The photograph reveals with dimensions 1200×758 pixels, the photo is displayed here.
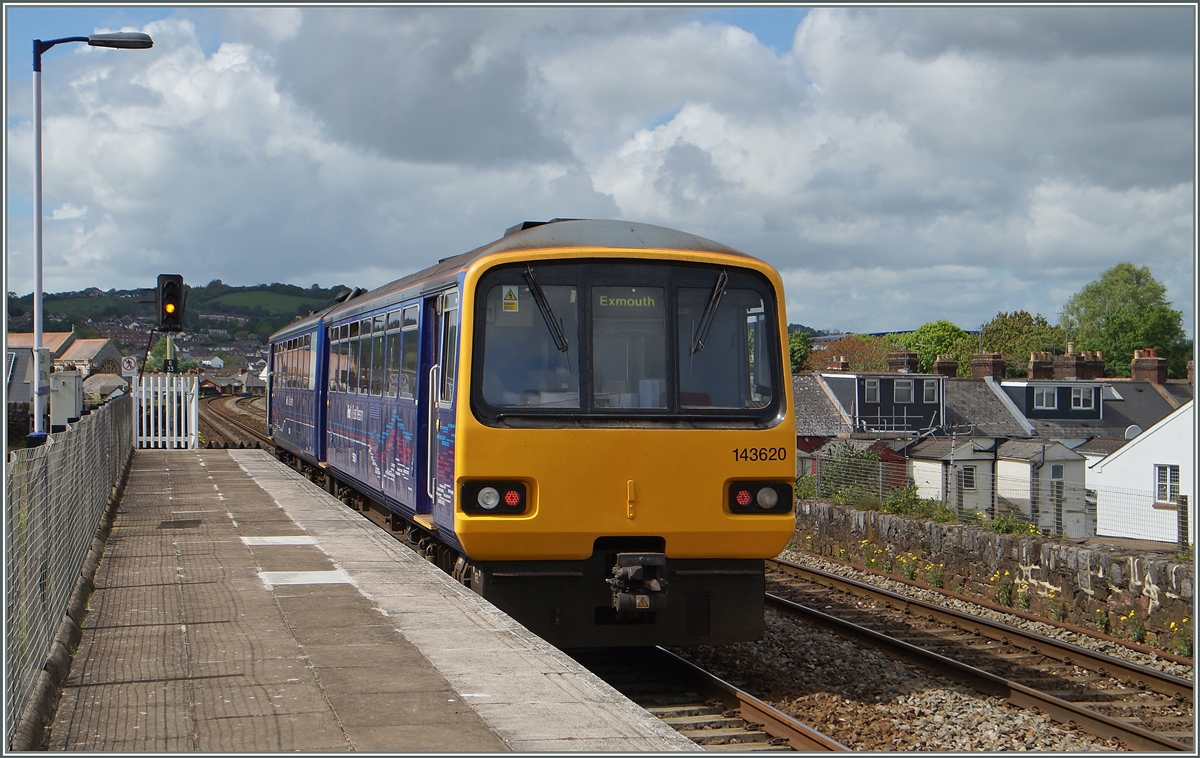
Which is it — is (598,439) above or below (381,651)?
above

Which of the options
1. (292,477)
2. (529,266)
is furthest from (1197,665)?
(292,477)

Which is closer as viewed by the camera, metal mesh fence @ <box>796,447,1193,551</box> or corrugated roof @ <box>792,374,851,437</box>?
metal mesh fence @ <box>796,447,1193,551</box>

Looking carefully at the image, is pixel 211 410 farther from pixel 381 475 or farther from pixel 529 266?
pixel 529 266

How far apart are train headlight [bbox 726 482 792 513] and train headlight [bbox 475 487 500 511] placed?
169cm

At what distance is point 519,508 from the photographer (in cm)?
823

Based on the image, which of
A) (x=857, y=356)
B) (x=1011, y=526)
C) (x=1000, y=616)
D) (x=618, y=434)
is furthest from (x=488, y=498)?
(x=857, y=356)

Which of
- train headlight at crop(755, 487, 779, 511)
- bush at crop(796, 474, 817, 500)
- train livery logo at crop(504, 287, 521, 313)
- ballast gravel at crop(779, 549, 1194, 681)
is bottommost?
ballast gravel at crop(779, 549, 1194, 681)

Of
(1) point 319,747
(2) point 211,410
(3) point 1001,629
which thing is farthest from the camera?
(2) point 211,410

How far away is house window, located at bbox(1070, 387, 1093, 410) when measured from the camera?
54.9 m

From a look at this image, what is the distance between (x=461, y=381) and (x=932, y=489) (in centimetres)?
1111

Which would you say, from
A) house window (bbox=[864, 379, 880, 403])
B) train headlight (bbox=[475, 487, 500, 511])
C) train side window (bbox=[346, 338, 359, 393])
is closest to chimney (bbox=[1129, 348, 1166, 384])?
house window (bbox=[864, 379, 880, 403])

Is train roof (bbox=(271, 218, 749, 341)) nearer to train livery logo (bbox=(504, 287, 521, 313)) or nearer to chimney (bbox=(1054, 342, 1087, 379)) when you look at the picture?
train livery logo (bbox=(504, 287, 521, 313))

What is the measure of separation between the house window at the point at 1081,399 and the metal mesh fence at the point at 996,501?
37.1m

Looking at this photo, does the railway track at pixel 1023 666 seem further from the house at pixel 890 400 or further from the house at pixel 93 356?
the house at pixel 93 356
